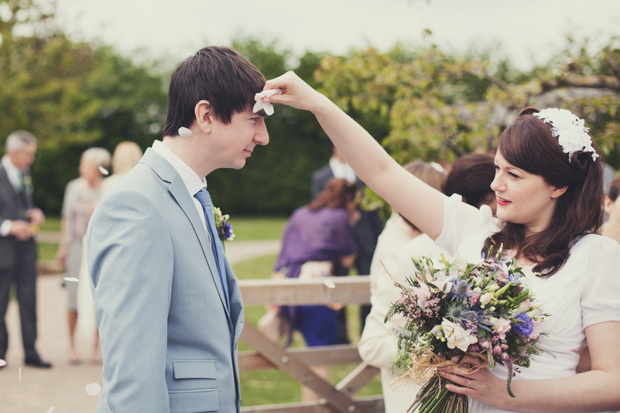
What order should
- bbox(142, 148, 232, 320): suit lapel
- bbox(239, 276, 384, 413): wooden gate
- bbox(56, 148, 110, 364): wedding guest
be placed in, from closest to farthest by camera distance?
1. bbox(142, 148, 232, 320): suit lapel
2. bbox(239, 276, 384, 413): wooden gate
3. bbox(56, 148, 110, 364): wedding guest

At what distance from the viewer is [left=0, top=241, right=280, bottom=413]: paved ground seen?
6164 mm

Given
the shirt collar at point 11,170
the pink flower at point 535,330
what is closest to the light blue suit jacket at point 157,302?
the pink flower at point 535,330

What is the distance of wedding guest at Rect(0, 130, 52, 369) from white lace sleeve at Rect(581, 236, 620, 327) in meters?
6.34

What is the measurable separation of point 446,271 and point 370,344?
1.30 metres

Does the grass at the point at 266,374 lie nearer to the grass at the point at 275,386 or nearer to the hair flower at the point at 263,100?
the grass at the point at 275,386

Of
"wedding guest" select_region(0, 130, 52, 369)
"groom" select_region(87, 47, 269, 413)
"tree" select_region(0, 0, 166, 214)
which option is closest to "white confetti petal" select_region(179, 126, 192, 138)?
"groom" select_region(87, 47, 269, 413)

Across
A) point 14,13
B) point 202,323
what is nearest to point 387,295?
point 202,323

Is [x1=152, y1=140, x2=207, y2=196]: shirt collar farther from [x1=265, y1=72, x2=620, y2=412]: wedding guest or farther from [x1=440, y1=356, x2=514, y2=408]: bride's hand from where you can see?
[x1=440, y1=356, x2=514, y2=408]: bride's hand

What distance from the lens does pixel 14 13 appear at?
14930 millimetres

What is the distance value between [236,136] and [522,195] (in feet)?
3.50

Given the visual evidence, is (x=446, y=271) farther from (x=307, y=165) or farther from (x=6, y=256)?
(x=307, y=165)

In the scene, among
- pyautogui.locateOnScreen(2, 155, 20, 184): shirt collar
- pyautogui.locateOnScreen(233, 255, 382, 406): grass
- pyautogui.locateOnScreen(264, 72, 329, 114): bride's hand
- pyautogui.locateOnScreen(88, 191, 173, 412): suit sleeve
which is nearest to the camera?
pyautogui.locateOnScreen(88, 191, 173, 412): suit sleeve

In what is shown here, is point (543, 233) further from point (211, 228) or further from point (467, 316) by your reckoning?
point (211, 228)

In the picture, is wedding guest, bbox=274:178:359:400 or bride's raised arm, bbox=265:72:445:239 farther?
wedding guest, bbox=274:178:359:400
